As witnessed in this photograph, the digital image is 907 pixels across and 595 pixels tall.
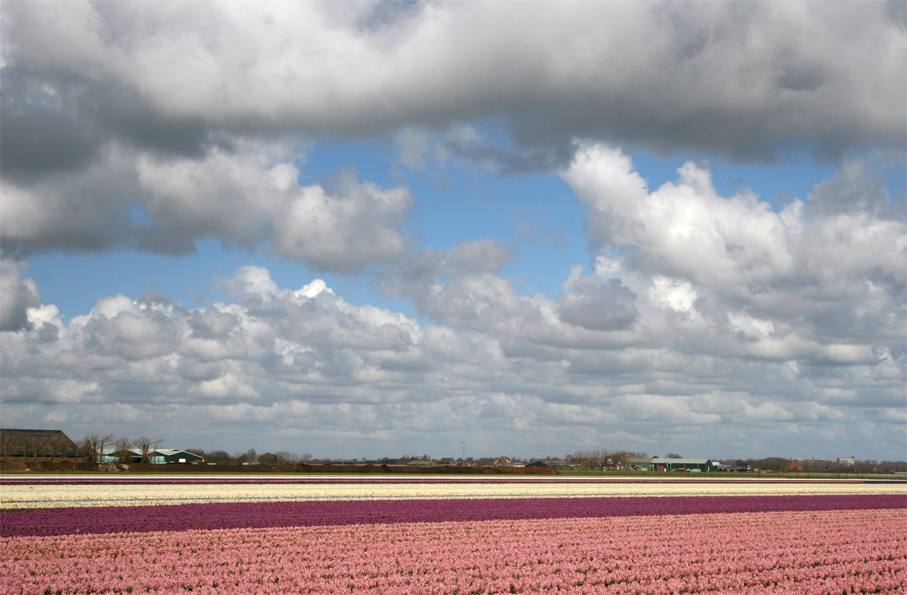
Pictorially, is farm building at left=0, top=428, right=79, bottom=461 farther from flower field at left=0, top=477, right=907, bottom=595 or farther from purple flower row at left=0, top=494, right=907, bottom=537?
flower field at left=0, top=477, right=907, bottom=595

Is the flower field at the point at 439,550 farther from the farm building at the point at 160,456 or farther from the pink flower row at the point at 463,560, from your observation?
the farm building at the point at 160,456

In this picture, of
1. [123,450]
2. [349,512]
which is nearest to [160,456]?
[123,450]

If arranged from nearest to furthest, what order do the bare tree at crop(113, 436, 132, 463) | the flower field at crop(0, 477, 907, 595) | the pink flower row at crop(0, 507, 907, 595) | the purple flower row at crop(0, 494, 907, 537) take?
the pink flower row at crop(0, 507, 907, 595) → the flower field at crop(0, 477, 907, 595) → the purple flower row at crop(0, 494, 907, 537) → the bare tree at crop(113, 436, 132, 463)

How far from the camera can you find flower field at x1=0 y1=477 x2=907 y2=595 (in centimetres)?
1906

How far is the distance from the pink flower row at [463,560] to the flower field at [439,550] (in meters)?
0.05

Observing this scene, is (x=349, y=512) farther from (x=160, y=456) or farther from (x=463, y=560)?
(x=160, y=456)

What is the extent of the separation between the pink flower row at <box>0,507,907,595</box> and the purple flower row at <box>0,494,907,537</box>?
2533 mm

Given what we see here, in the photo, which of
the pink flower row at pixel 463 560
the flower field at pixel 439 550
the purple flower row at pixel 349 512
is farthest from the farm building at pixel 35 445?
the pink flower row at pixel 463 560

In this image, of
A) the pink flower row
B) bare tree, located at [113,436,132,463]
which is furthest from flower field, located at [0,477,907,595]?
bare tree, located at [113,436,132,463]

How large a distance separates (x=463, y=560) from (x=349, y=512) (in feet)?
47.9

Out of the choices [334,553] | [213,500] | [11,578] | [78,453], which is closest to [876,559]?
[334,553]

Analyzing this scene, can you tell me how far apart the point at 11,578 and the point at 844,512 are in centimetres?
3943

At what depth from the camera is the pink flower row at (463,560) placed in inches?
740

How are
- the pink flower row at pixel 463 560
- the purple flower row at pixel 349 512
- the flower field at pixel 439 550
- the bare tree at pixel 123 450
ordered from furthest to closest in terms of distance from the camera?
the bare tree at pixel 123 450, the purple flower row at pixel 349 512, the flower field at pixel 439 550, the pink flower row at pixel 463 560
